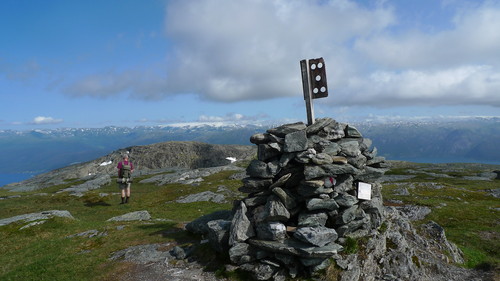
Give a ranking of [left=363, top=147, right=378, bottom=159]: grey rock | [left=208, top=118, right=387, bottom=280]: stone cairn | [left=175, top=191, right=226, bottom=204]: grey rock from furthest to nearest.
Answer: [left=175, top=191, right=226, bottom=204]: grey rock, [left=363, top=147, right=378, bottom=159]: grey rock, [left=208, top=118, right=387, bottom=280]: stone cairn

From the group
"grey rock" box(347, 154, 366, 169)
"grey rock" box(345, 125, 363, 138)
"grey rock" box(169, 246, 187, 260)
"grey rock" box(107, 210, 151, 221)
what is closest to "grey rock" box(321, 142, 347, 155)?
"grey rock" box(347, 154, 366, 169)

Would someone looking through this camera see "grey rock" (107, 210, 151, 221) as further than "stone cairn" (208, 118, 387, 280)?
Yes

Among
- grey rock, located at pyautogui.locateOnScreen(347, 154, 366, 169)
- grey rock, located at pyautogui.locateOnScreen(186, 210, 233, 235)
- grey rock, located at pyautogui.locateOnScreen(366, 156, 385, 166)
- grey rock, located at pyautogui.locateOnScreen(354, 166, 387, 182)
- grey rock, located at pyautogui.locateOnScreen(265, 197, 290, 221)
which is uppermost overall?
grey rock, located at pyautogui.locateOnScreen(347, 154, 366, 169)

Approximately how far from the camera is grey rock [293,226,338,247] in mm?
16016

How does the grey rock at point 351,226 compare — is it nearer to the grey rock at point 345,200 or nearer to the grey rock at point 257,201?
the grey rock at point 345,200

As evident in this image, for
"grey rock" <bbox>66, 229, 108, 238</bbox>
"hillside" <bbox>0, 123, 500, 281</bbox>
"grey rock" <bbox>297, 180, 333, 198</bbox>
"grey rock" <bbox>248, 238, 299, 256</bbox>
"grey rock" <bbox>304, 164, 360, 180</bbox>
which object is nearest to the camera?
"grey rock" <bbox>248, 238, 299, 256</bbox>

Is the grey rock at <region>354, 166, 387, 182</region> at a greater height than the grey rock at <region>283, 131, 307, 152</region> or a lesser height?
lesser

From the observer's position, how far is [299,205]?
61.6 ft

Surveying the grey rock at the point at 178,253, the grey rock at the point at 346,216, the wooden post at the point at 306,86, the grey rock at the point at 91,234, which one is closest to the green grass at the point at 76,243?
the grey rock at the point at 91,234

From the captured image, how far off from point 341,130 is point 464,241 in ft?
65.8

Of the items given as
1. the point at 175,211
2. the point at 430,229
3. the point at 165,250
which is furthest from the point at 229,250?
the point at 175,211

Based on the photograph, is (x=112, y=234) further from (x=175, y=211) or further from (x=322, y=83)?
(x=322, y=83)

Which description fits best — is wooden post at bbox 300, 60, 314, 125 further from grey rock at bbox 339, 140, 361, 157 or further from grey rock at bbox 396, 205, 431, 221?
grey rock at bbox 396, 205, 431, 221

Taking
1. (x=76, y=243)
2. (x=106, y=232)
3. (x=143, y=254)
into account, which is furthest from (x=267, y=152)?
(x=76, y=243)
